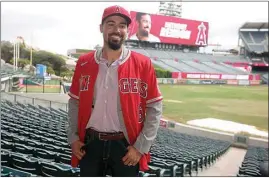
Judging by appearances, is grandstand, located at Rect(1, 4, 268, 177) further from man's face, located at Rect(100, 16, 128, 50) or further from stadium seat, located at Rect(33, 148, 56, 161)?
man's face, located at Rect(100, 16, 128, 50)

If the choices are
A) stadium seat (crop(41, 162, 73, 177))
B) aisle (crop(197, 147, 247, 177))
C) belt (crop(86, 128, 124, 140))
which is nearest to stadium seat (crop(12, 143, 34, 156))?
stadium seat (crop(41, 162, 73, 177))

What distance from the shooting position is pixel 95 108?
148cm

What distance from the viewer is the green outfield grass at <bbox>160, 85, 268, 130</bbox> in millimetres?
12352

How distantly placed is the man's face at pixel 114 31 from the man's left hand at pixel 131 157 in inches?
18.0

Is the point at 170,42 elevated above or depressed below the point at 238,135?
above

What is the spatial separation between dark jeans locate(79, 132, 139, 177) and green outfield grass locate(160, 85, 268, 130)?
823cm

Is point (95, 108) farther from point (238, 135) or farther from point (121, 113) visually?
point (238, 135)

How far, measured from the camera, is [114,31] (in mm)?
1457

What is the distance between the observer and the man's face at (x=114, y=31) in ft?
4.80

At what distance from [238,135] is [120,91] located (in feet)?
30.1

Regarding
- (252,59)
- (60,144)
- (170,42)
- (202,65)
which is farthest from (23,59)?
(252,59)

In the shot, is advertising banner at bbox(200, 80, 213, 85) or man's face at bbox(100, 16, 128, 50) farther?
advertising banner at bbox(200, 80, 213, 85)

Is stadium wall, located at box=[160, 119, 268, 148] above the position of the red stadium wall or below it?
below

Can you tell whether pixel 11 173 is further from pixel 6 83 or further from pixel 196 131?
pixel 196 131
